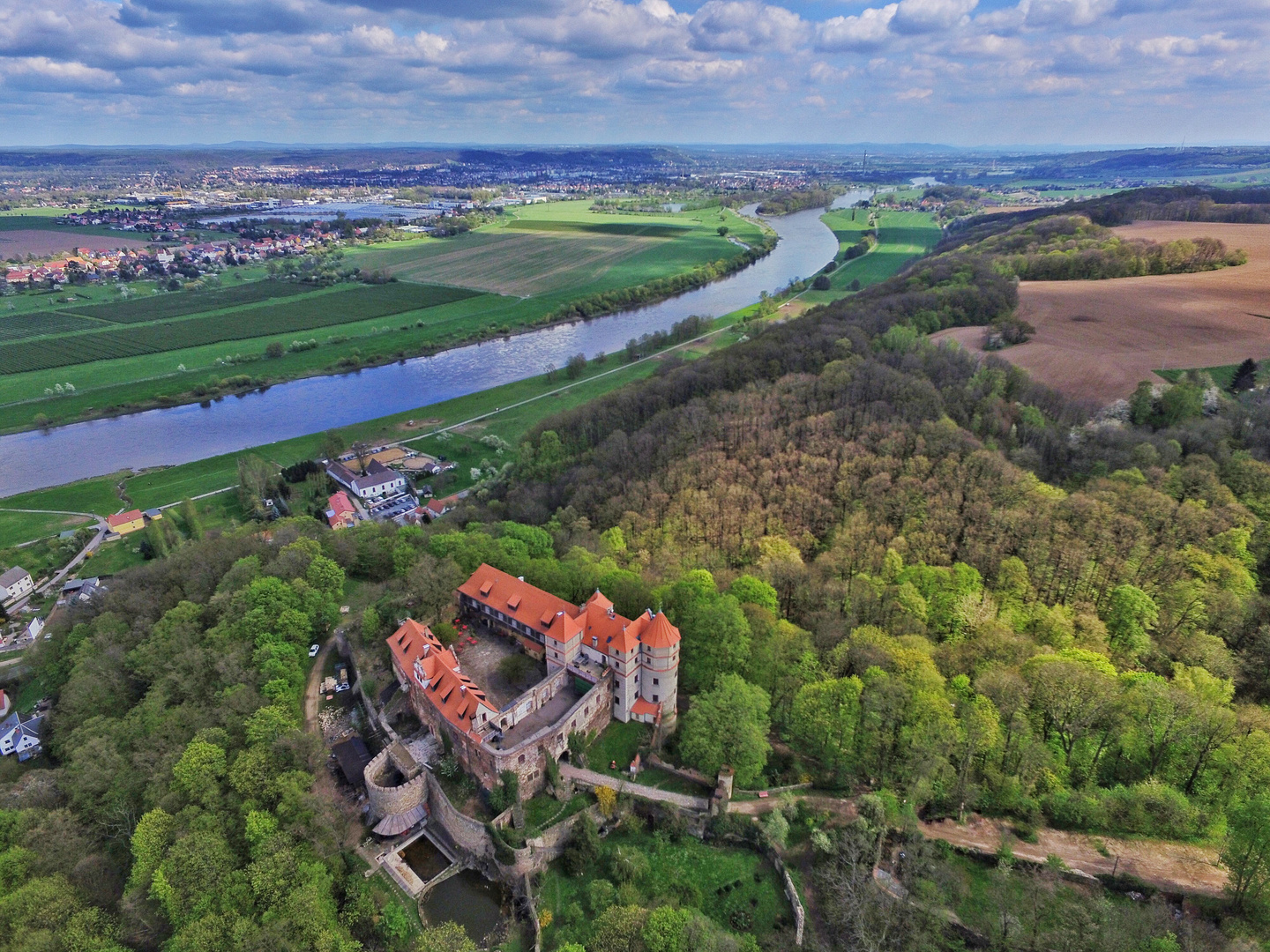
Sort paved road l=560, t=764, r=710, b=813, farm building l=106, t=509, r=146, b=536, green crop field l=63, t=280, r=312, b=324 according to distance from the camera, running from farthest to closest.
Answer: green crop field l=63, t=280, r=312, b=324
farm building l=106, t=509, r=146, b=536
paved road l=560, t=764, r=710, b=813

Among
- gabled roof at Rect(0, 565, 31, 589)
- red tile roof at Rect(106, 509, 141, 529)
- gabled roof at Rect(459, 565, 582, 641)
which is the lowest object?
gabled roof at Rect(0, 565, 31, 589)

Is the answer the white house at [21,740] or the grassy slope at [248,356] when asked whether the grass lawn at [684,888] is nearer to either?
the white house at [21,740]

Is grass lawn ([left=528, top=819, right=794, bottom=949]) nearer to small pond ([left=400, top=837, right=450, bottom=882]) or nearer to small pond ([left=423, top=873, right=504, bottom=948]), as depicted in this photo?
small pond ([left=423, top=873, right=504, bottom=948])

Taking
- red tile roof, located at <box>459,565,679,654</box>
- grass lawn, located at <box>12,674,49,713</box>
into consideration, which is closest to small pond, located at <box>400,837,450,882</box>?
red tile roof, located at <box>459,565,679,654</box>

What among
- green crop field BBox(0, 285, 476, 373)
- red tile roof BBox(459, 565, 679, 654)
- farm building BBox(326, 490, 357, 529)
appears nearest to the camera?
red tile roof BBox(459, 565, 679, 654)

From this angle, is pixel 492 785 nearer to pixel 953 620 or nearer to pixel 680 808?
pixel 680 808

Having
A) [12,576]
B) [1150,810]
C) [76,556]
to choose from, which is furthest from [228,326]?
[1150,810]
